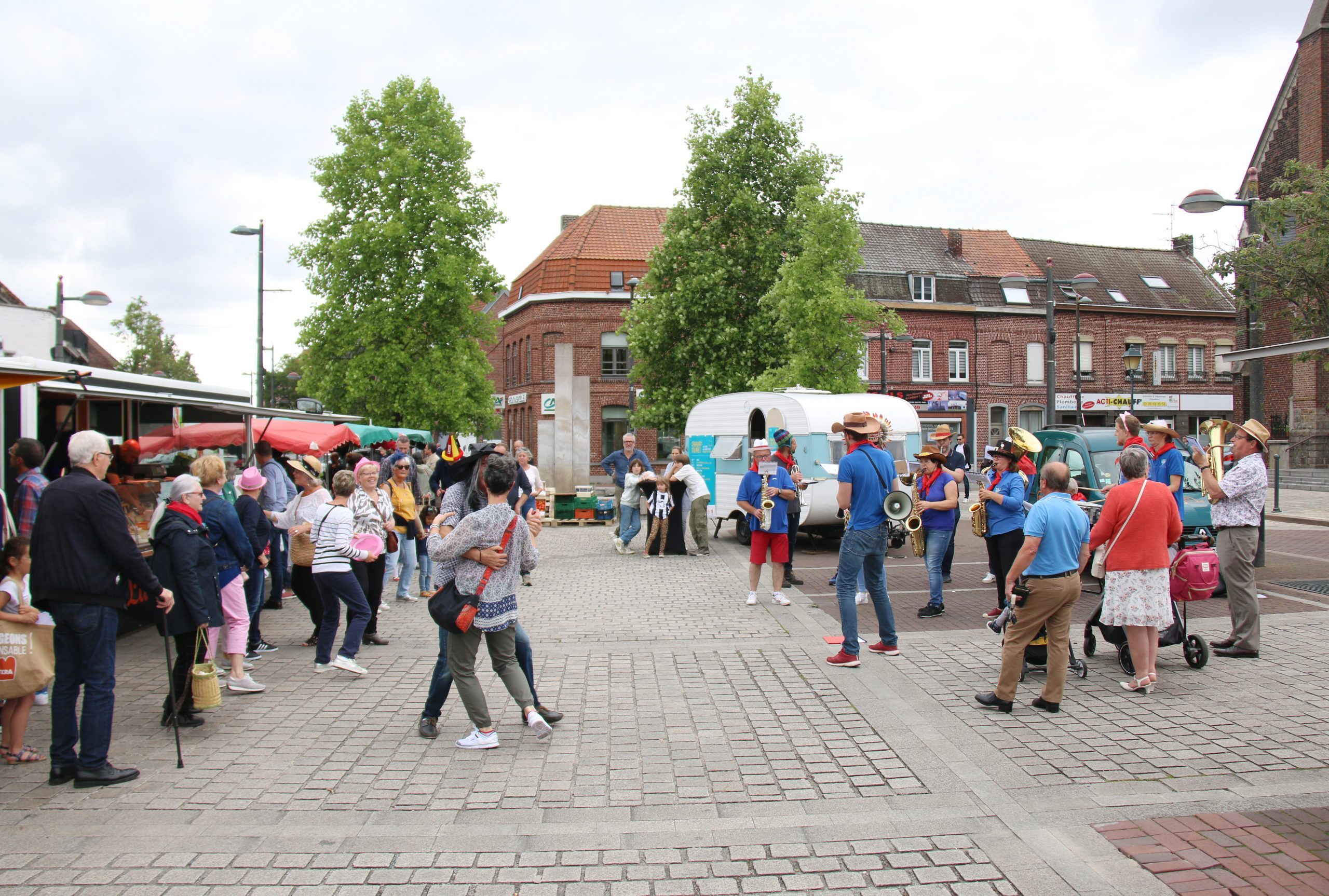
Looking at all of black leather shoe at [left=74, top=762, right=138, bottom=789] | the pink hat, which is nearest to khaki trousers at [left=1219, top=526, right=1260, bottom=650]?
black leather shoe at [left=74, top=762, right=138, bottom=789]

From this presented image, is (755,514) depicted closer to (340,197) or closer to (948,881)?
(948,881)

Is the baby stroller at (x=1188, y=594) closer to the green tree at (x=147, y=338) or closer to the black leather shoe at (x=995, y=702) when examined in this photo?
the black leather shoe at (x=995, y=702)

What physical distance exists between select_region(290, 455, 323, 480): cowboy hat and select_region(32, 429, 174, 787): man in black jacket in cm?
308

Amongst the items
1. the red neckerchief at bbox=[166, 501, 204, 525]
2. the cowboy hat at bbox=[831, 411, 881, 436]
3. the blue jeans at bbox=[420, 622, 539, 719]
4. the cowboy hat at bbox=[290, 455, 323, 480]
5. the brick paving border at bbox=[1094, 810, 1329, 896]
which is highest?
the cowboy hat at bbox=[831, 411, 881, 436]

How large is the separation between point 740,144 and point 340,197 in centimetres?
1289

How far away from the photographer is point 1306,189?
21.0 m

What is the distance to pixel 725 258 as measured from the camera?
28953 millimetres

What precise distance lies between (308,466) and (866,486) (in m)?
5.03

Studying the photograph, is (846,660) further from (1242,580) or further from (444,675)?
(444,675)

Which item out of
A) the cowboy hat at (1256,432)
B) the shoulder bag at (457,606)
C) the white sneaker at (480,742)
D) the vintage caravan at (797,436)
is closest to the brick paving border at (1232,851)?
the white sneaker at (480,742)

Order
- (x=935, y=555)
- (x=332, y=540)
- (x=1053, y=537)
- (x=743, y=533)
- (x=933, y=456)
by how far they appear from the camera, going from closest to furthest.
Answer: (x=1053, y=537)
(x=332, y=540)
(x=935, y=555)
(x=933, y=456)
(x=743, y=533)

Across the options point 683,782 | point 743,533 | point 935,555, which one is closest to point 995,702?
point 683,782

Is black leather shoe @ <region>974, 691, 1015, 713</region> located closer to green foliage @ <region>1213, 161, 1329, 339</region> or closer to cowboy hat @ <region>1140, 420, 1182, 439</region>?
cowboy hat @ <region>1140, 420, 1182, 439</region>

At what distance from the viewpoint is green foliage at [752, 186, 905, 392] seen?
22984 millimetres
